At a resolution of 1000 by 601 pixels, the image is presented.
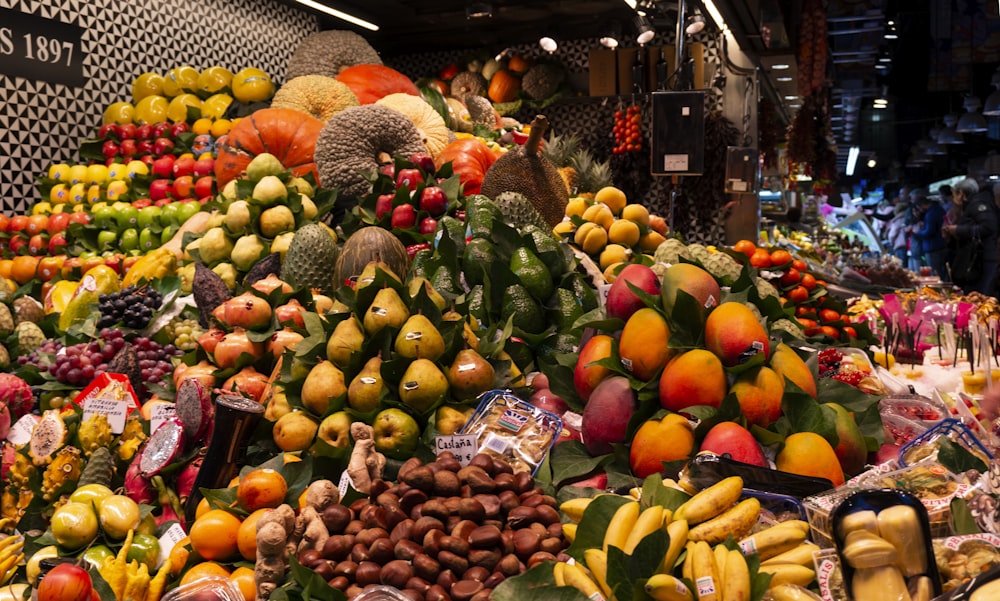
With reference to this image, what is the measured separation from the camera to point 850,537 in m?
1.24

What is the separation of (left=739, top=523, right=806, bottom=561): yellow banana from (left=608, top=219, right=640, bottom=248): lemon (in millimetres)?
2260

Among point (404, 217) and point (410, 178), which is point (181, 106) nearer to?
point (410, 178)

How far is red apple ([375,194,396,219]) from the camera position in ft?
12.1

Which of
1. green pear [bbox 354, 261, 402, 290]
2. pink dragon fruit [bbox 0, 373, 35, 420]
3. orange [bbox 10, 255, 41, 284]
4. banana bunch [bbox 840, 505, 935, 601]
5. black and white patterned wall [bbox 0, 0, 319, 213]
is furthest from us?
black and white patterned wall [bbox 0, 0, 319, 213]

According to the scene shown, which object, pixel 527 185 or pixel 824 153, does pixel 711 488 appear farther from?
pixel 824 153

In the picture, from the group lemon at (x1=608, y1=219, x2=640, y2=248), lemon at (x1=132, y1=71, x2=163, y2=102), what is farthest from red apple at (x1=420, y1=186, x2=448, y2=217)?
lemon at (x1=132, y1=71, x2=163, y2=102)

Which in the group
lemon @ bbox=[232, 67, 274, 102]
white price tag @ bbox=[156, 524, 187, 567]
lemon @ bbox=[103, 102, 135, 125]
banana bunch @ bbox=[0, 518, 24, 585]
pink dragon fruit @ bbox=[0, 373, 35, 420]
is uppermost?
lemon @ bbox=[232, 67, 274, 102]

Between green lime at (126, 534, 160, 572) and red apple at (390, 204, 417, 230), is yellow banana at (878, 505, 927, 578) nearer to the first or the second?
green lime at (126, 534, 160, 572)

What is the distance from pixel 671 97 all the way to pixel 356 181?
1796mm

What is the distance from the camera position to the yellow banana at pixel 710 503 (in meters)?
1.51

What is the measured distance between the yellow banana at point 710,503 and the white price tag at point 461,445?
61 cm

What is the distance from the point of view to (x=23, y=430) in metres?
2.82

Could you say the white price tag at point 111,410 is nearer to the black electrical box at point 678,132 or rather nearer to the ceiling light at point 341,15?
the black electrical box at point 678,132

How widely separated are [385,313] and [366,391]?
241 mm
